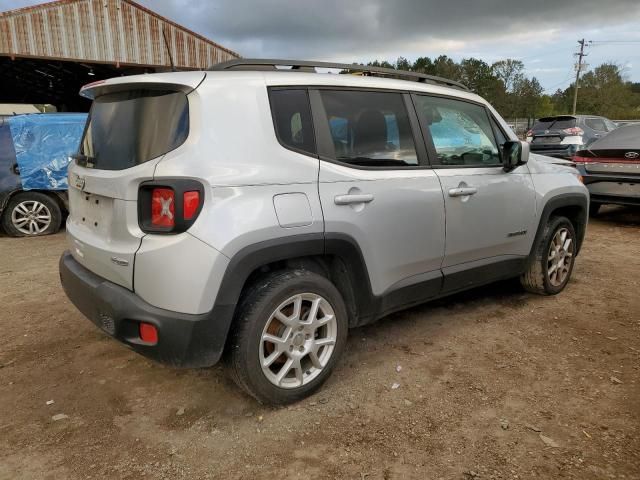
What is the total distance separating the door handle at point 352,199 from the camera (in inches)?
104

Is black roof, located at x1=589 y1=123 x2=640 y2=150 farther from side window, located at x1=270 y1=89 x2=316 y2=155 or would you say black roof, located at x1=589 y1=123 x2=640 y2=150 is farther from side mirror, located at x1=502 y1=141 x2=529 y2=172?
side window, located at x1=270 y1=89 x2=316 y2=155

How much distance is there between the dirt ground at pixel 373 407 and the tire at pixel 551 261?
292 mm

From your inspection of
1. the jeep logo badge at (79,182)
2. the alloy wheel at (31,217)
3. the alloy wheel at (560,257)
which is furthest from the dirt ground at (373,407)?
the alloy wheel at (31,217)

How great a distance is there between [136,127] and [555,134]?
41.4 feet

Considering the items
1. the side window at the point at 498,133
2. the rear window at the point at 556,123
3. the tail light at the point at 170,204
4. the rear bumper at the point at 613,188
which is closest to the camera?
the tail light at the point at 170,204

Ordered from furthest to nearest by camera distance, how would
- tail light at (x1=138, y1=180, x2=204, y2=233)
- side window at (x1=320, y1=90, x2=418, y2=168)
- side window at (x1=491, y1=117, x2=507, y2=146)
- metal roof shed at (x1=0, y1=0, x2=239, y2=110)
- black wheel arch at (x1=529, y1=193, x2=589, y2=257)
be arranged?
metal roof shed at (x1=0, y1=0, x2=239, y2=110) → black wheel arch at (x1=529, y1=193, x2=589, y2=257) → side window at (x1=491, y1=117, x2=507, y2=146) → side window at (x1=320, y1=90, x2=418, y2=168) → tail light at (x1=138, y1=180, x2=204, y2=233)

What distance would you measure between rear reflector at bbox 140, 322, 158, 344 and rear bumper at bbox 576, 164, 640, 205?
24.3 ft

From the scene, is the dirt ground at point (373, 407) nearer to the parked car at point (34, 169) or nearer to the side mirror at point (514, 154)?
the side mirror at point (514, 154)

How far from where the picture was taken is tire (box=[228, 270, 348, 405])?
2.43 metres

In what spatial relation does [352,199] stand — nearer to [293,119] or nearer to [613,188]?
[293,119]

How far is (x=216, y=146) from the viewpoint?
7.54 feet

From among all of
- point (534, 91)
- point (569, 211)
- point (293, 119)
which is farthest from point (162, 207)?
point (534, 91)

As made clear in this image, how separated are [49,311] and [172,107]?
2792 millimetres

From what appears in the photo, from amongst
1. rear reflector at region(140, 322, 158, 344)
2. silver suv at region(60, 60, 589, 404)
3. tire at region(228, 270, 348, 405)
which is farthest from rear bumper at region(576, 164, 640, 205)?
rear reflector at region(140, 322, 158, 344)
